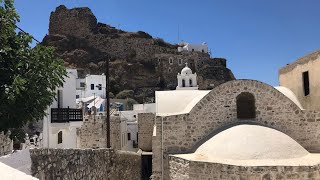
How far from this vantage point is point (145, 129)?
24.0m

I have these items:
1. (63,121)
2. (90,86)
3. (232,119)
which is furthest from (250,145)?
(90,86)

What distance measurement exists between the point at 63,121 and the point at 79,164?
9937 mm

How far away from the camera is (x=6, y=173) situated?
3566 millimetres

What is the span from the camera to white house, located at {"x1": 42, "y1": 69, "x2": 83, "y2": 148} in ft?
56.8

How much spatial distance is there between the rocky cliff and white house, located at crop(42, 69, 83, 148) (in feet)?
110

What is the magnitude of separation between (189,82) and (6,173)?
102 feet

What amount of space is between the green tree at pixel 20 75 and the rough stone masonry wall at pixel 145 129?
1584 cm

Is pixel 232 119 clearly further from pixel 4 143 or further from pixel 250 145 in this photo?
pixel 4 143

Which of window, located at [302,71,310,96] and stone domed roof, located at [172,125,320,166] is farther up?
window, located at [302,71,310,96]

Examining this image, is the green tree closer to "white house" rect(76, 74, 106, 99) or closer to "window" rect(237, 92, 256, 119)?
"window" rect(237, 92, 256, 119)

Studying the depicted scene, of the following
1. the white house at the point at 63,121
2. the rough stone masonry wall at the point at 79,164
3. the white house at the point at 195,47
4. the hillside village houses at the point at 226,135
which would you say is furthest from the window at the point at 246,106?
the white house at the point at 195,47

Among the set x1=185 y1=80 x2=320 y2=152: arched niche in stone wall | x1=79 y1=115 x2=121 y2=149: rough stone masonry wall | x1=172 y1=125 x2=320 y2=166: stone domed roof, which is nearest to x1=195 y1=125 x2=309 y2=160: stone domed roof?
x1=172 y1=125 x2=320 y2=166: stone domed roof

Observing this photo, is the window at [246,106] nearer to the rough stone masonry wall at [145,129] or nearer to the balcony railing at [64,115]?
the balcony railing at [64,115]

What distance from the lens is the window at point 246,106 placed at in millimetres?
13319
